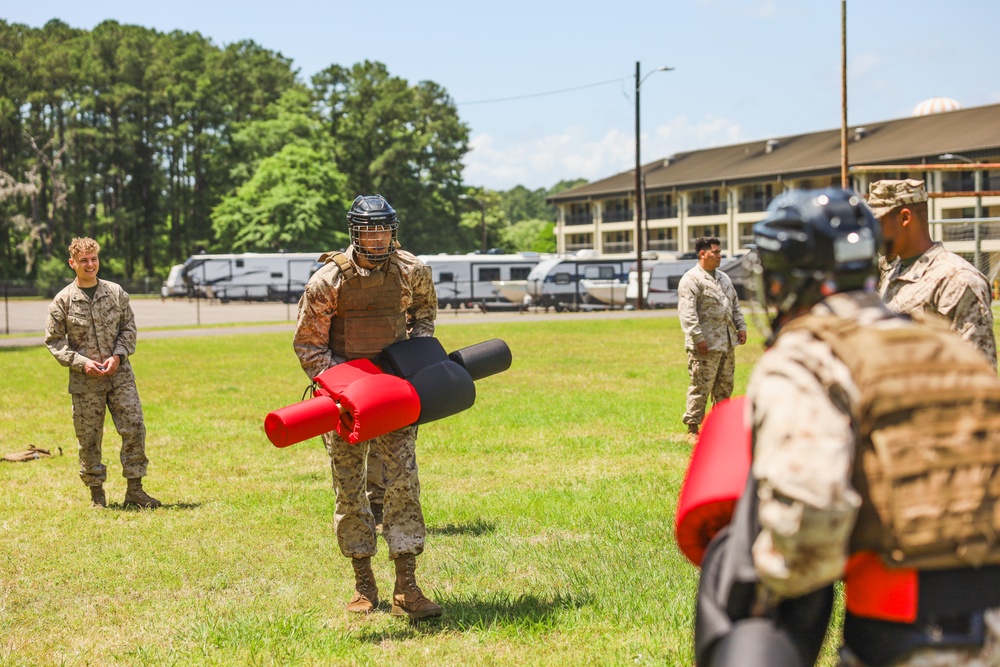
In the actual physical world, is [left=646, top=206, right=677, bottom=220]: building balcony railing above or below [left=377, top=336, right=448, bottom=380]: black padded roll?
above

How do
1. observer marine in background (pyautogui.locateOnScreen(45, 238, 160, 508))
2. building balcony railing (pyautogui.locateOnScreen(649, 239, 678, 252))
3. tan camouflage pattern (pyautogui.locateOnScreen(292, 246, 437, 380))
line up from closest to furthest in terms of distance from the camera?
1. tan camouflage pattern (pyautogui.locateOnScreen(292, 246, 437, 380))
2. observer marine in background (pyautogui.locateOnScreen(45, 238, 160, 508))
3. building balcony railing (pyautogui.locateOnScreen(649, 239, 678, 252))

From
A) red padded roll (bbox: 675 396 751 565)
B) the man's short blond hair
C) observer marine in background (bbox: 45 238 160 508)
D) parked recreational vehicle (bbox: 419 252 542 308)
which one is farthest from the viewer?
parked recreational vehicle (bbox: 419 252 542 308)

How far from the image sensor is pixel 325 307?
6027 mm

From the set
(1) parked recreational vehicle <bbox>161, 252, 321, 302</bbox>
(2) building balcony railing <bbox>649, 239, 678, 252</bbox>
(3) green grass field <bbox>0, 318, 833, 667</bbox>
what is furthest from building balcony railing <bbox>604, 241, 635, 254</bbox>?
(3) green grass field <bbox>0, 318, 833, 667</bbox>

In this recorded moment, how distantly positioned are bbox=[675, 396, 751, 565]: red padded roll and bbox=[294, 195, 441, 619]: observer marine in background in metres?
3.17

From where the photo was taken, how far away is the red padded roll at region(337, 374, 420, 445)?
17.1ft

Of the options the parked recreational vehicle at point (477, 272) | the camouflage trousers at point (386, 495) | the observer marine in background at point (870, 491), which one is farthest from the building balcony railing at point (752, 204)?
the observer marine in background at point (870, 491)

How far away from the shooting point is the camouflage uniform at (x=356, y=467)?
232 inches

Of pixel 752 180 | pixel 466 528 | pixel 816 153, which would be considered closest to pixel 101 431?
pixel 466 528

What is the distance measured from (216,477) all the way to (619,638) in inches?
233

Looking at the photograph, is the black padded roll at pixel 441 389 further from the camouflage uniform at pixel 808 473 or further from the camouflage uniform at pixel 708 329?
the camouflage uniform at pixel 708 329

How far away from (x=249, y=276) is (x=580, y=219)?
4141 centimetres

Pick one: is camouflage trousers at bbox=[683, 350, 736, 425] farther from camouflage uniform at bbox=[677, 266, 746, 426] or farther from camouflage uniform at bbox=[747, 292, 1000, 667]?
camouflage uniform at bbox=[747, 292, 1000, 667]

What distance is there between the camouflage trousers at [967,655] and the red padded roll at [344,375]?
11.1 feet
